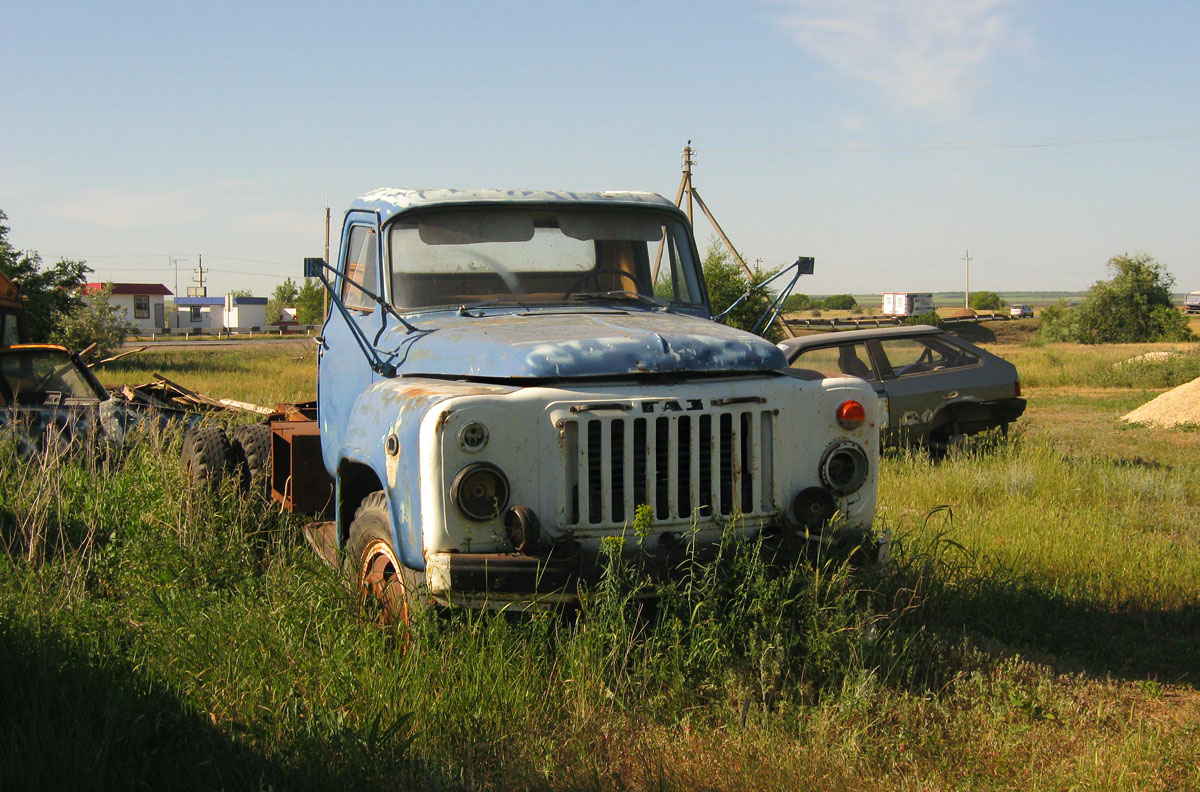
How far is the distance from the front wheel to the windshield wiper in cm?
170

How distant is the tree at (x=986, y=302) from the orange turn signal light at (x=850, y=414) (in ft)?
380

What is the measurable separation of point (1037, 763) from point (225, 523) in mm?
4751

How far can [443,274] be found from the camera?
5.79 meters

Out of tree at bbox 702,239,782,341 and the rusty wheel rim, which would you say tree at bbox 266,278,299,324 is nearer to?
tree at bbox 702,239,782,341

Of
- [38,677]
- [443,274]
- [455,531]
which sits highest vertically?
[443,274]

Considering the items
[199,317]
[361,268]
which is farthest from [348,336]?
[199,317]

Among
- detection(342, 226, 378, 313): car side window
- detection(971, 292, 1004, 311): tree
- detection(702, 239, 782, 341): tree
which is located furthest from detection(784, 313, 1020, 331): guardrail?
detection(971, 292, 1004, 311): tree

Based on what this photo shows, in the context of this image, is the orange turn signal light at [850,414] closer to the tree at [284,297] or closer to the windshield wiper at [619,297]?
the windshield wiper at [619,297]

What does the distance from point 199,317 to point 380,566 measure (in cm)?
8671

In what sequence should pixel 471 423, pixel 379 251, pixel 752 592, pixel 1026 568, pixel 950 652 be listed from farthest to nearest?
pixel 1026 568 < pixel 379 251 < pixel 950 652 < pixel 752 592 < pixel 471 423

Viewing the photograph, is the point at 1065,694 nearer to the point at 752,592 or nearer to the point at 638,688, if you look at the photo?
the point at 752,592

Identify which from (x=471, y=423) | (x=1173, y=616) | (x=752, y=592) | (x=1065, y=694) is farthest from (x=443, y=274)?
(x=1173, y=616)

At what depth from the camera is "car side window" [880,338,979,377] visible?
1135 cm

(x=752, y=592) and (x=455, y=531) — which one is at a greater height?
(x=455, y=531)
